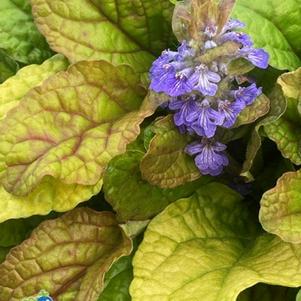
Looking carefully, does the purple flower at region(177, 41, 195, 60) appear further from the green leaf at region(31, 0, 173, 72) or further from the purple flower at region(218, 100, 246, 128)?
the green leaf at region(31, 0, 173, 72)

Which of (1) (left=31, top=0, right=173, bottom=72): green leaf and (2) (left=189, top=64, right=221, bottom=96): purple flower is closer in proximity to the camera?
(2) (left=189, top=64, right=221, bottom=96): purple flower

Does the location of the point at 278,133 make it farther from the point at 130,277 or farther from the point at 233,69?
the point at 130,277

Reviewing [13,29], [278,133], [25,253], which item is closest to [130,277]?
[25,253]

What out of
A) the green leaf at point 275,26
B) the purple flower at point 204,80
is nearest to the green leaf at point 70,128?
the purple flower at point 204,80

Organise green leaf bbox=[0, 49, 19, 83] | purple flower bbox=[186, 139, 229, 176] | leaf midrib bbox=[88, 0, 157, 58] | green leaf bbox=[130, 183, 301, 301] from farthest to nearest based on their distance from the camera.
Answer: green leaf bbox=[0, 49, 19, 83] < leaf midrib bbox=[88, 0, 157, 58] < purple flower bbox=[186, 139, 229, 176] < green leaf bbox=[130, 183, 301, 301]

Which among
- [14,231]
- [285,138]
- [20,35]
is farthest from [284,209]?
[20,35]

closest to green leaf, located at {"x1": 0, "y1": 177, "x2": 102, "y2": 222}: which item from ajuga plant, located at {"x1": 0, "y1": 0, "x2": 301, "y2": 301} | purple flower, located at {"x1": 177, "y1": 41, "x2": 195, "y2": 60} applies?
ajuga plant, located at {"x1": 0, "y1": 0, "x2": 301, "y2": 301}
